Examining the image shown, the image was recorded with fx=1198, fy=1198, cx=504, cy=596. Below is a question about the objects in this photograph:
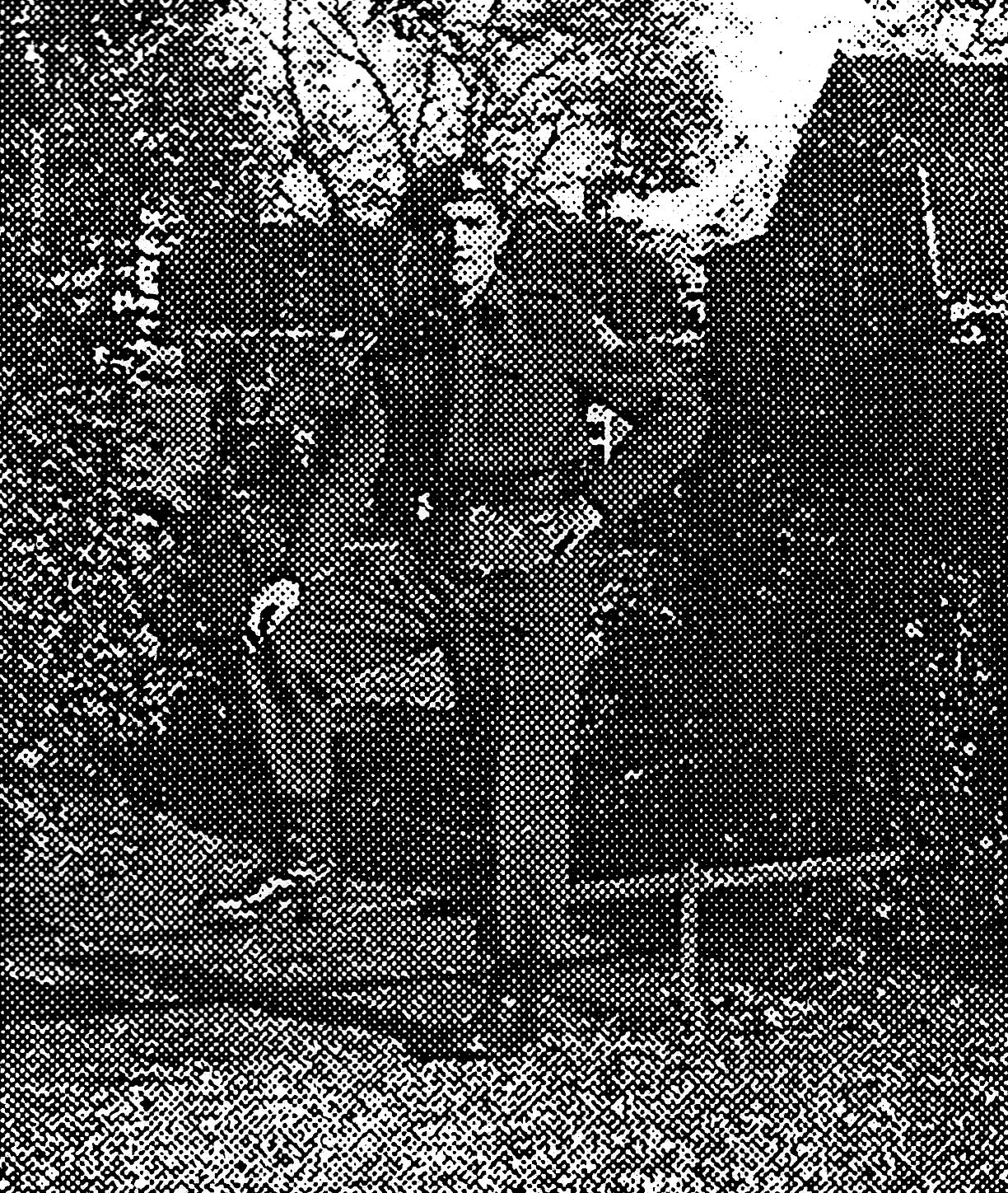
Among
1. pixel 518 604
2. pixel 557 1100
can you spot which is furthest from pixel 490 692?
pixel 557 1100

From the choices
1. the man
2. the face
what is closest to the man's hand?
the man

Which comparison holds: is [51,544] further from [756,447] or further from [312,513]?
[756,447]

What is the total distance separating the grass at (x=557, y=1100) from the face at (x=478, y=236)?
43 cm

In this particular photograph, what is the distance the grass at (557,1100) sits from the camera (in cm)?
68

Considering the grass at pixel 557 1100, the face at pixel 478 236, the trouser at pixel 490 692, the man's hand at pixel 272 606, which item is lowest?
the grass at pixel 557 1100

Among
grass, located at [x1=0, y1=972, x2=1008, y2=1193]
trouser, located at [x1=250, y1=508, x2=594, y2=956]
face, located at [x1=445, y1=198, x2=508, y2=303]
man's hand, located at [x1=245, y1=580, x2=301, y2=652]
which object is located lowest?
grass, located at [x1=0, y1=972, x2=1008, y2=1193]

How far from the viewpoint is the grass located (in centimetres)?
68

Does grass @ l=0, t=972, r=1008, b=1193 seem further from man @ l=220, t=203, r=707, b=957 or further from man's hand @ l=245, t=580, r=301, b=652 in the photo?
man's hand @ l=245, t=580, r=301, b=652

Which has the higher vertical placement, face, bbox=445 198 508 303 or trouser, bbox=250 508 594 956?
face, bbox=445 198 508 303

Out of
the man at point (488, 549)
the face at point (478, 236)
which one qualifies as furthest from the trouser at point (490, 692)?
the face at point (478, 236)

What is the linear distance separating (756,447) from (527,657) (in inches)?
7.1

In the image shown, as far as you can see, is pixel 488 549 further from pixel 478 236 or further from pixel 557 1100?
pixel 557 1100

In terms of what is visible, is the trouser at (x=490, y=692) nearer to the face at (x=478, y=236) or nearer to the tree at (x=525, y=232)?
the tree at (x=525, y=232)

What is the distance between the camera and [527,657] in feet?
2.27
